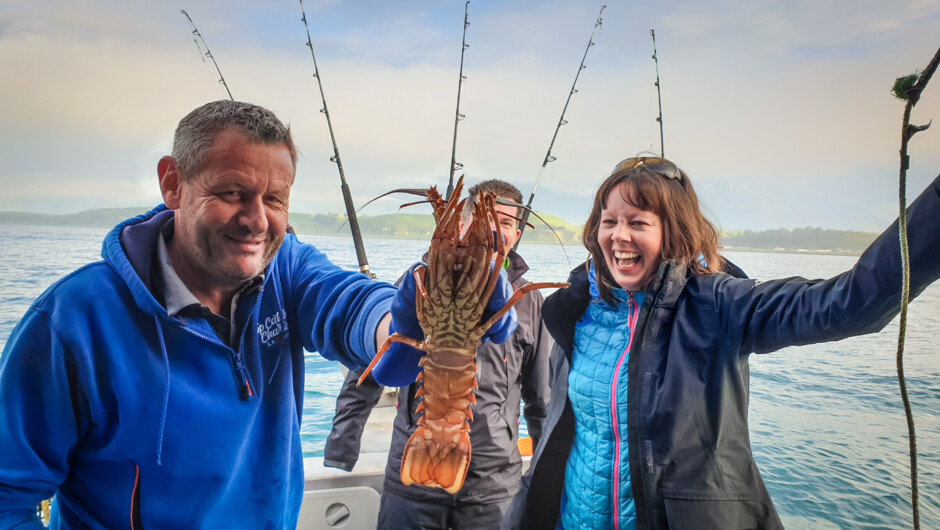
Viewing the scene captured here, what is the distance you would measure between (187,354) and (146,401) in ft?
0.50

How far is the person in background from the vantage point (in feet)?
8.29

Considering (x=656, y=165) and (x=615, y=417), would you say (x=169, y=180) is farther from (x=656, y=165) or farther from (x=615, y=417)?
(x=656, y=165)

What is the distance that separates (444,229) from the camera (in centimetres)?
137

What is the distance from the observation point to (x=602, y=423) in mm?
1822

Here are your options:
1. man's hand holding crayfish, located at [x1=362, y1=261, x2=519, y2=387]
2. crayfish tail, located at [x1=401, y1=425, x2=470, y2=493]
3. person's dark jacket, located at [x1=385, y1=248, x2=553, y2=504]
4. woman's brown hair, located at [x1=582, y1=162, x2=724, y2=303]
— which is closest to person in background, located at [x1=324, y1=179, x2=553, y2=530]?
person's dark jacket, located at [x1=385, y1=248, x2=553, y2=504]

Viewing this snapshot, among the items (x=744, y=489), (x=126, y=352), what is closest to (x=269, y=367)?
(x=126, y=352)

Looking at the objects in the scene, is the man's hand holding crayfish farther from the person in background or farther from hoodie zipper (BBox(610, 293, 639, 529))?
the person in background

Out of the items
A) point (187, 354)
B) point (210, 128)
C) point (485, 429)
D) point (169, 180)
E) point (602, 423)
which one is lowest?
point (485, 429)

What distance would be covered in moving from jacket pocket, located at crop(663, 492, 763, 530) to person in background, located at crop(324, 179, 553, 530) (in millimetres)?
1089

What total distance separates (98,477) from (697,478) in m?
1.78

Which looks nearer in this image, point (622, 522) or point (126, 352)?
point (126, 352)

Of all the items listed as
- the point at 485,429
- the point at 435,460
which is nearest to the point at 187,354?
the point at 435,460

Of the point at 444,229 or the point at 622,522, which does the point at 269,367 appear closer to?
the point at 444,229

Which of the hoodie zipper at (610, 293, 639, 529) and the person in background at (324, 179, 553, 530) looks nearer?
the hoodie zipper at (610, 293, 639, 529)
